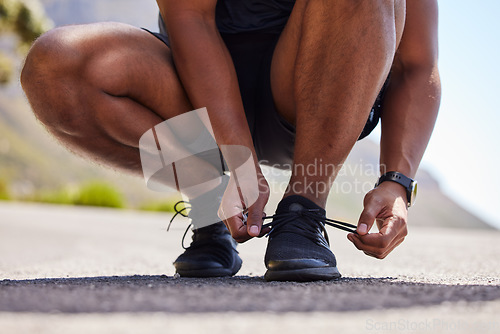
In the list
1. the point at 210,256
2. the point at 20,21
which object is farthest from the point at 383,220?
the point at 20,21

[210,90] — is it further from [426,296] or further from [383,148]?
[426,296]

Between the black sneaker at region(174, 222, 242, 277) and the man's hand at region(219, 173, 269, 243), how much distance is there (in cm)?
21

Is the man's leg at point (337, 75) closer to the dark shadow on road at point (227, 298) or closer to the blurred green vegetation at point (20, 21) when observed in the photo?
the dark shadow on road at point (227, 298)

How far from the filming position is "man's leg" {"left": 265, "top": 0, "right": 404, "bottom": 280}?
1.06 meters

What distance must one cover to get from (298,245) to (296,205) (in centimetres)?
9

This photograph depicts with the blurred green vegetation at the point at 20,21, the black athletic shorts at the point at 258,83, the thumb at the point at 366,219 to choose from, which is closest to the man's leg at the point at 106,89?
the black athletic shorts at the point at 258,83

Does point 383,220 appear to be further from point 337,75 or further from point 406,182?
point 337,75

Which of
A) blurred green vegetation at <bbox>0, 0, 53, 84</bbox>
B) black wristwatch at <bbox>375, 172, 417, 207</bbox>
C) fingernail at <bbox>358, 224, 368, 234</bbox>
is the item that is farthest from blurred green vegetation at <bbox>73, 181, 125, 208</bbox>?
fingernail at <bbox>358, 224, 368, 234</bbox>

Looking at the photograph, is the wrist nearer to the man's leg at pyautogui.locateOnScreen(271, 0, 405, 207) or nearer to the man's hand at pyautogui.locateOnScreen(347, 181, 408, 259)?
the man's hand at pyautogui.locateOnScreen(347, 181, 408, 259)

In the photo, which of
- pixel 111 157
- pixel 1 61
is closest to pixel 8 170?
pixel 1 61

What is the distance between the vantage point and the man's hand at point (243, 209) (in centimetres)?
100

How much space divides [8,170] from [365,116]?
1679 centimetres

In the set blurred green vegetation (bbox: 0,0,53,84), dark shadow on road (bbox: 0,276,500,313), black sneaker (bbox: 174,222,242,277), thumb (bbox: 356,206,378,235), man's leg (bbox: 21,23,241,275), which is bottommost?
dark shadow on road (bbox: 0,276,500,313)

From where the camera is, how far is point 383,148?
130cm
